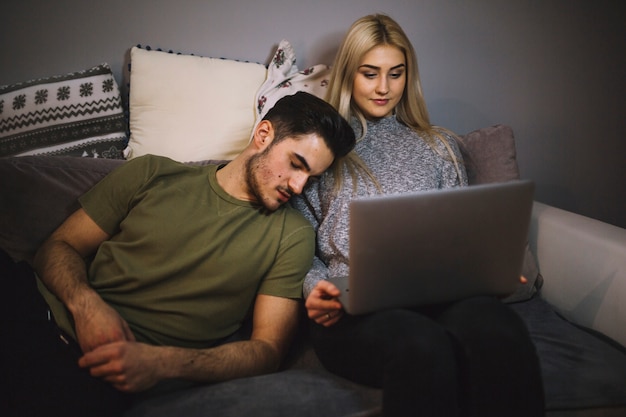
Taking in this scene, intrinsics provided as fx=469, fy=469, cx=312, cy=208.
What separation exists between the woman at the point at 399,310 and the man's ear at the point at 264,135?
210 millimetres

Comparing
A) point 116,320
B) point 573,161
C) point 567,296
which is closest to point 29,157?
point 116,320

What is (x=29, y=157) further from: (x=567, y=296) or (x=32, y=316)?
(x=567, y=296)

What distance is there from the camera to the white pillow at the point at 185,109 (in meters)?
1.48

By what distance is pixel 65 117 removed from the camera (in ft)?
4.73

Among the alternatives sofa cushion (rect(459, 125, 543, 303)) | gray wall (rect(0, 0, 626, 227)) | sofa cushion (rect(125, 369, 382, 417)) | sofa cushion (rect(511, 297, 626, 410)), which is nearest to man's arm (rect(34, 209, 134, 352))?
sofa cushion (rect(125, 369, 382, 417))

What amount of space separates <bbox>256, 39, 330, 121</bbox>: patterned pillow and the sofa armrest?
82 centimetres

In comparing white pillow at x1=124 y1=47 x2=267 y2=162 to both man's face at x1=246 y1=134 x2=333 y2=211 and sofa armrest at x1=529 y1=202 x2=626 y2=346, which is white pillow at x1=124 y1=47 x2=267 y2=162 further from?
sofa armrest at x1=529 y1=202 x2=626 y2=346

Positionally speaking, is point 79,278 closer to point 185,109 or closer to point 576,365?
point 185,109

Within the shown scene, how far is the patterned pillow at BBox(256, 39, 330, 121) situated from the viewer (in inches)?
60.1

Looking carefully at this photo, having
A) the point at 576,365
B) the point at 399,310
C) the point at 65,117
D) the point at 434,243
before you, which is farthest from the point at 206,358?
the point at 65,117

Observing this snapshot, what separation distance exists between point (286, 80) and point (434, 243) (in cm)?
98

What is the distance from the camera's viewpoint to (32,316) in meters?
1.00

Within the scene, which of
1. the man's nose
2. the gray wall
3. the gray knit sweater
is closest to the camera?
the man's nose

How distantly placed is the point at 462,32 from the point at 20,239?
164 cm
